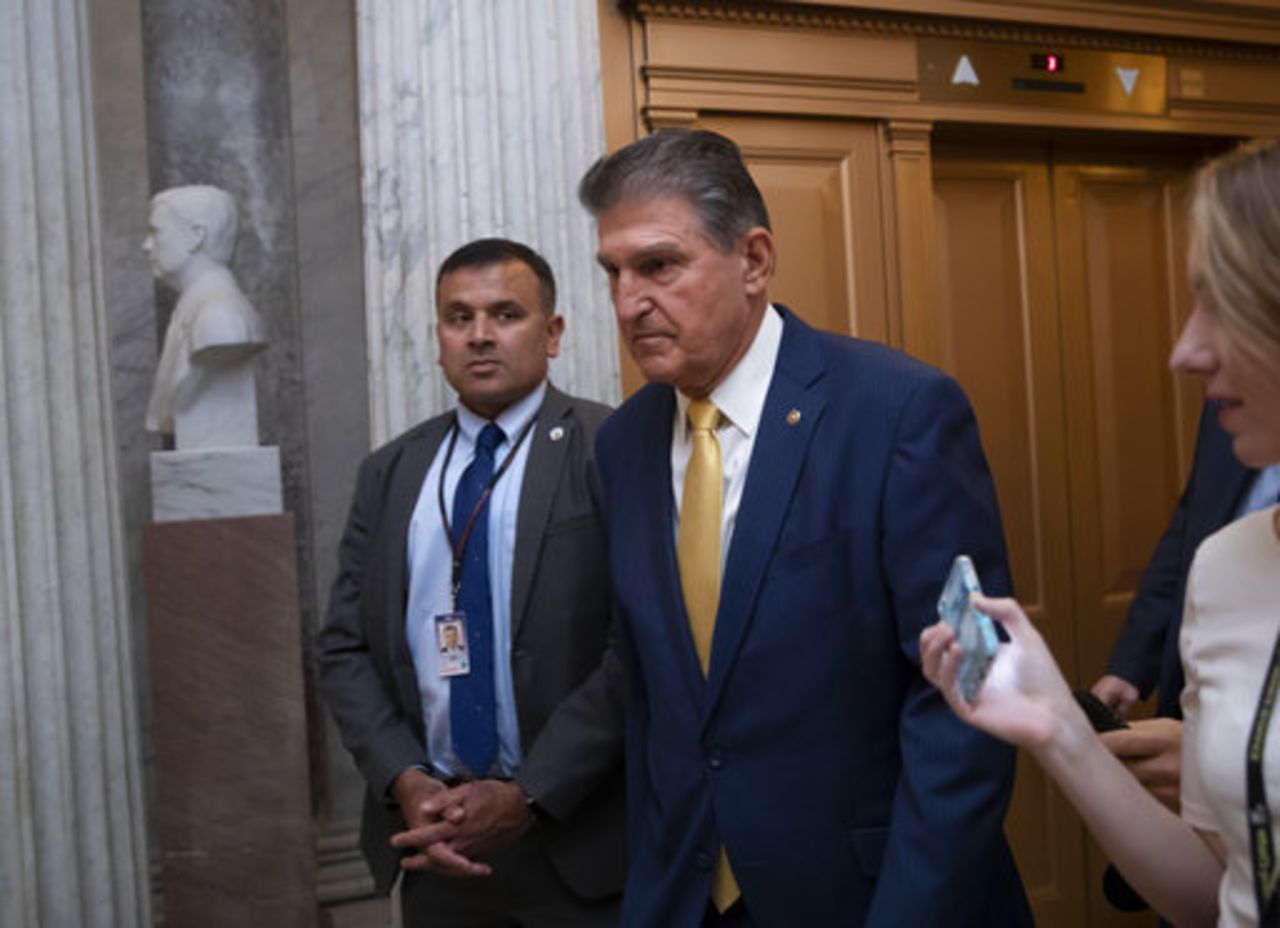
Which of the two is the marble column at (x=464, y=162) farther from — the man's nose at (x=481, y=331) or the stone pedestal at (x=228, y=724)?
the man's nose at (x=481, y=331)

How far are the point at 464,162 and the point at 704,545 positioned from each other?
5.83 feet

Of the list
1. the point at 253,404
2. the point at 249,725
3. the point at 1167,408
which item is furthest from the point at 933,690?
the point at 1167,408

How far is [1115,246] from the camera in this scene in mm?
4562

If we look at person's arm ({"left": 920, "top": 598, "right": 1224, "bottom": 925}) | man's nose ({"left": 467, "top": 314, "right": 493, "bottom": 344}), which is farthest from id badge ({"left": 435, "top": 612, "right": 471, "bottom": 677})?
person's arm ({"left": 920, "top": 598, "right": 1224, "bottom": 925})

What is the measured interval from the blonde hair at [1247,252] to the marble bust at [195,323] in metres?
2.45

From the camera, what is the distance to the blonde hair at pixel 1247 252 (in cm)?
117

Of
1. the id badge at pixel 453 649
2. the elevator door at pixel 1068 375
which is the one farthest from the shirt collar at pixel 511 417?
the elevator door at pixel 1068 375

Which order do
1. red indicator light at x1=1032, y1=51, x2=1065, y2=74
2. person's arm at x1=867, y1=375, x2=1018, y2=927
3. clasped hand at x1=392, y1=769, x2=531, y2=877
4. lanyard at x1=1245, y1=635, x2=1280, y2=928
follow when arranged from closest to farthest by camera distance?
1. lanyard at x1=1245, y1=635, x2=1280, y2=928
2. person's arm at x1=867, y1=375, x2=1018, y2=927
3. clasped hand at x1=392, y1=769, x2=531, y2=877
4. red indicator light at x1=1032, y1=51, x2=1065, y2=74

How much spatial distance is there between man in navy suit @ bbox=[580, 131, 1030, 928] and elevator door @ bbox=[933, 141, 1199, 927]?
97.7 inches

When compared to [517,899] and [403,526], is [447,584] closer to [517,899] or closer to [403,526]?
[403,526]

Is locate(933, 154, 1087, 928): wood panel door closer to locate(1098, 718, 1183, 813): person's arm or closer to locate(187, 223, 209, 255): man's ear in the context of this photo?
locate(187, 223, 209, 255): man's ear

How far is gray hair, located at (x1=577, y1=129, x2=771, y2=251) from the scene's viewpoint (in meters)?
1.92

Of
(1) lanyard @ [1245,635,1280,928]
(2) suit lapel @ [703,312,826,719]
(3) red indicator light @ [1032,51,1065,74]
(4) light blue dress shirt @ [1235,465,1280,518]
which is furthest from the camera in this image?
(3) red indicator light @ [1032,51,1065,74]

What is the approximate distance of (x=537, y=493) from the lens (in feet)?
8.57
